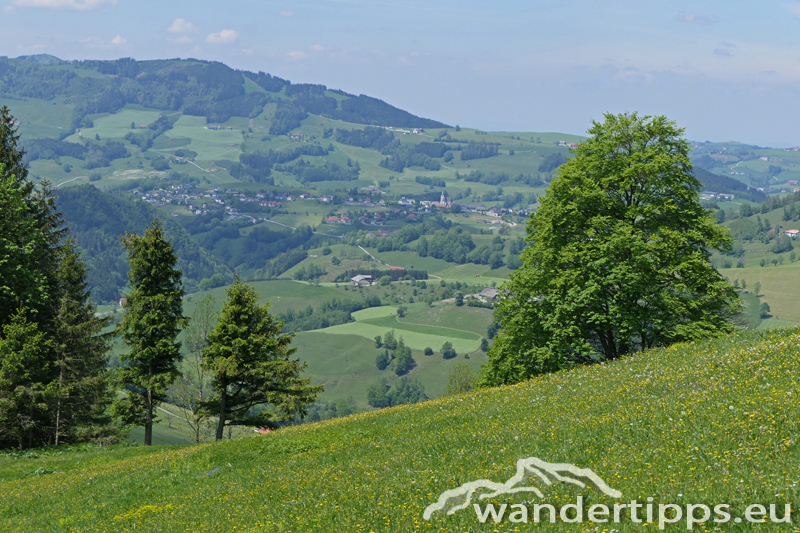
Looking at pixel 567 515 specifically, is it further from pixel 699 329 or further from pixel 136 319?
pixel 136 319

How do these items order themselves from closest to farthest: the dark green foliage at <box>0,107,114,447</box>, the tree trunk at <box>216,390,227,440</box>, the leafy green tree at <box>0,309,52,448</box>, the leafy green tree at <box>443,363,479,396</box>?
the leafy green tree at <box>0,309,52,448</box>, the dark green foliage at <box>0,107,114,447</box>, the tree trunk at <box>216,390,227,440</box>, the leafy green tree at <box>443,363,479,396</box>

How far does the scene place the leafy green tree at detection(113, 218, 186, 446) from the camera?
40.0 meters

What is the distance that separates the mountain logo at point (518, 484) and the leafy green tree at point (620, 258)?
1912cm

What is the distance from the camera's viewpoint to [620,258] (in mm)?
31422

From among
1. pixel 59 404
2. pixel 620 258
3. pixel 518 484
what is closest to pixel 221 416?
pixel 59 404

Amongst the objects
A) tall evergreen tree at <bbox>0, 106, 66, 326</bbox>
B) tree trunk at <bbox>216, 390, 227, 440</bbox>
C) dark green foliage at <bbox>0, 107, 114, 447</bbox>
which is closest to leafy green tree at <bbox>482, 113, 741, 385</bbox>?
tree trunk at <bbox>216, 390, 227, 440</bbox>

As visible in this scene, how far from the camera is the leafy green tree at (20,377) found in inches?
1389

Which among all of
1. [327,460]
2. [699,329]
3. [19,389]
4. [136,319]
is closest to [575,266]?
[699,329]

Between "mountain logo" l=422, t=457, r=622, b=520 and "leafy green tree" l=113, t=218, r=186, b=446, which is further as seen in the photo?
"leafy green tree" l=113, t=218, r=186, b=446

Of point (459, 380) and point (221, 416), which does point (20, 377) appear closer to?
point (221, 416)

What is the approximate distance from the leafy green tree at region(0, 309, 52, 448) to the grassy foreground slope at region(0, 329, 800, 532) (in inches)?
456

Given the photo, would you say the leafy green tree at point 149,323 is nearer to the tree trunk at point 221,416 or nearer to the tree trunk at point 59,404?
the tree trunk at point 59,404

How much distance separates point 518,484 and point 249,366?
2995 centimetres

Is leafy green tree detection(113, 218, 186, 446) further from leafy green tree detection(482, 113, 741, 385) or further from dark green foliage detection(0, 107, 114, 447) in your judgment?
leafy green tree detection(482, 113, 741, 385)
